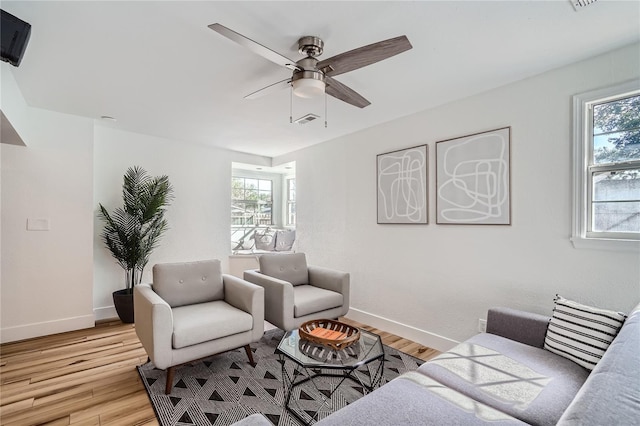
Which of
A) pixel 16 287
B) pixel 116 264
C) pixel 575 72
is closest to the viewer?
pixel 575 72

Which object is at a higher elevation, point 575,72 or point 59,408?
point 575,72

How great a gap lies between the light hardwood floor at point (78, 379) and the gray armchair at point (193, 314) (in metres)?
0.31

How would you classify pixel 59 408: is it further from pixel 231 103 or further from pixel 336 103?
pixel 336 103

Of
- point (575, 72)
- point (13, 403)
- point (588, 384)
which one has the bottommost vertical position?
point (13, 403)

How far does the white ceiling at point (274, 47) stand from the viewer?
1.65 m

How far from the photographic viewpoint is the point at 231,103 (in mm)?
2916

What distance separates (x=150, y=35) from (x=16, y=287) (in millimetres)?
3055

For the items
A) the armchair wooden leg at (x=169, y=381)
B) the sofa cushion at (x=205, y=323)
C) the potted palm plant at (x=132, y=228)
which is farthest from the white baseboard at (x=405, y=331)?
the potted palm plant at (x=132, y=228)

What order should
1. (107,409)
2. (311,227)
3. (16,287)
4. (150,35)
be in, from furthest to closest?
1. (311,227)
2. (16,287)
3. (107,409)
4. (150,35)

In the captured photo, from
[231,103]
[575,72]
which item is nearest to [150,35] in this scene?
[231,103]

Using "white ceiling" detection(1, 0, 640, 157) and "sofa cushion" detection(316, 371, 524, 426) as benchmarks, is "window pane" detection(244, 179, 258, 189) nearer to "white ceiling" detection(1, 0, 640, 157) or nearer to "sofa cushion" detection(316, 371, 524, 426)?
"white ceiling" detection(1, 0, 640, 157)

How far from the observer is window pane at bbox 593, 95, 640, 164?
79.3 inches

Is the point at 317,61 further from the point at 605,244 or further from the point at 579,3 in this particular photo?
the point at 605,244

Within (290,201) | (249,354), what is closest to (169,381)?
(249,354)
